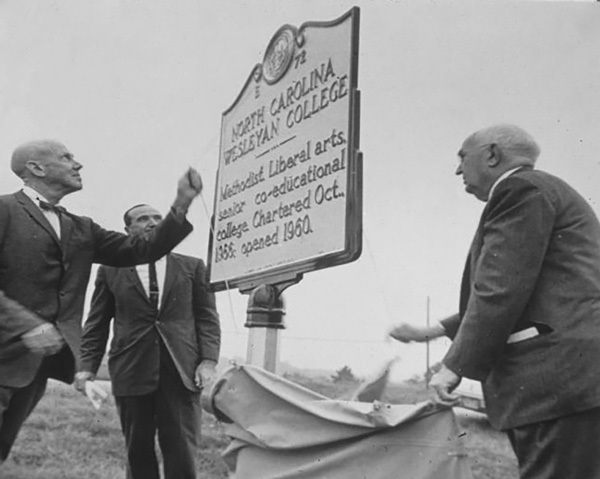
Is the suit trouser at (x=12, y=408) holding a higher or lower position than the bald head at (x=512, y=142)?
lower

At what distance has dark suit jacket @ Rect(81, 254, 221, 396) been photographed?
2848 mm

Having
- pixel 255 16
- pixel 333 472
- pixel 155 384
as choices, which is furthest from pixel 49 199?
pixel 333 472

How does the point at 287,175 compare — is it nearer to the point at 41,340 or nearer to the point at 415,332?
the point at 415,332

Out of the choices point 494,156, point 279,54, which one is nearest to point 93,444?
point 279,54

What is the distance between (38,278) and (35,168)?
1.41 ft

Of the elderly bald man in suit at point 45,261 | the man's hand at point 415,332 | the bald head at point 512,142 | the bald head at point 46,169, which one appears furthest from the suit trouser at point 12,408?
the bald head at point 512,142

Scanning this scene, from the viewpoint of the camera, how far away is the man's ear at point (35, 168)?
8.16 ft

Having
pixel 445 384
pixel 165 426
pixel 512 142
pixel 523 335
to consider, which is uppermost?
pixel 512 142

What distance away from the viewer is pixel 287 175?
2496mm

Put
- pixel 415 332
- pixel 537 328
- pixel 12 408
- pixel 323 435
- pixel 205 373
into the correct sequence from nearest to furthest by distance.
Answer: pixel 537 328, pixel 323 435, pixel 415 332, pixel 12 408, pixel 205 373

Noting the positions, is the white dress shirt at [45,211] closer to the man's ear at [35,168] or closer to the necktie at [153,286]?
the man's ear at [35,168]

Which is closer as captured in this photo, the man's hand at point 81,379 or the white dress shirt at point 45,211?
the white dress shirt at point 45,211

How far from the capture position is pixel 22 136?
10.9 ft

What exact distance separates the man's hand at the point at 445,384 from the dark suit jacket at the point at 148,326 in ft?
4.59
